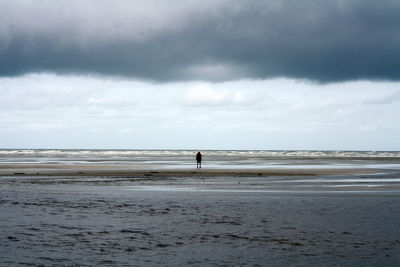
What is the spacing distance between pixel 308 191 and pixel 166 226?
13888 mm

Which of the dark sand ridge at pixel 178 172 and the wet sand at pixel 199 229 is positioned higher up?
the dark sand ridge at pixel 178 172

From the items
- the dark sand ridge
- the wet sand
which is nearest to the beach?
the wet sand

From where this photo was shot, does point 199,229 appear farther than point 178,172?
No

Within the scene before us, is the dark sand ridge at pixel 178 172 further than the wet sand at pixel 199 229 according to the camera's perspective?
Yes

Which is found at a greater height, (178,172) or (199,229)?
(178,172)

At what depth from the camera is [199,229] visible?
1554cm

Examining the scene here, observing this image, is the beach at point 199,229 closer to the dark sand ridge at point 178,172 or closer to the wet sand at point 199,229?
the wet sand at point 199,229

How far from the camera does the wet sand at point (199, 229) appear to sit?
11727 millimetres

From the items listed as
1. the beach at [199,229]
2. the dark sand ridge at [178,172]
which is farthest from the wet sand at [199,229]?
the dark sand ridge at [178,172]

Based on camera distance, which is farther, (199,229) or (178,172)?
(178,172)

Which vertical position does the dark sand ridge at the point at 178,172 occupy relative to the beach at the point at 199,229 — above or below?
above

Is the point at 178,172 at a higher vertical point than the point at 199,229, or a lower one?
higher

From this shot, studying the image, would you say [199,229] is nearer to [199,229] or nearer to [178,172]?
[199,229]

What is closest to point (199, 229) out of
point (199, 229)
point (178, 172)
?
point (199, 229)
